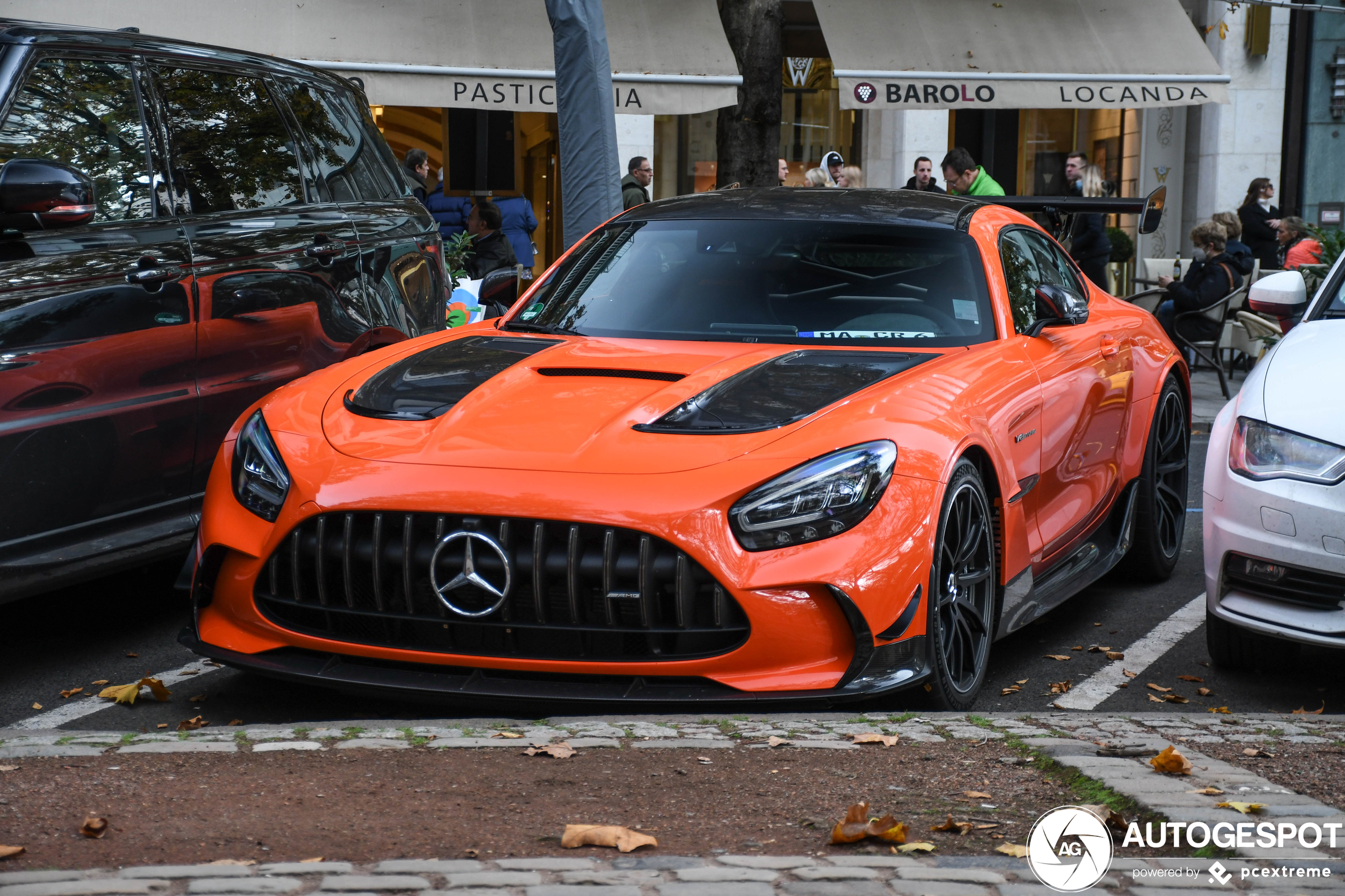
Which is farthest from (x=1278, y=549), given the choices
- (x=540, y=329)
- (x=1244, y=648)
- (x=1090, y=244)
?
(x=1090, y=244)

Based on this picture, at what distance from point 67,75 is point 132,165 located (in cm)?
34

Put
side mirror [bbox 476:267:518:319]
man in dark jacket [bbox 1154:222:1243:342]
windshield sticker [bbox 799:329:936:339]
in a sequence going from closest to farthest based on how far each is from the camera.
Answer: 1. windshield sticker [bbox 799:329:936:339]
2. side mirror [bbox 476:267:518:319]
3. man in dark jacket [bbox 1154:222:1243:342]

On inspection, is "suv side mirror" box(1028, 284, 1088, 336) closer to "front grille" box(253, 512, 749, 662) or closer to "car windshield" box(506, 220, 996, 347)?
"car windshield" box(506, 220, 996, 347)

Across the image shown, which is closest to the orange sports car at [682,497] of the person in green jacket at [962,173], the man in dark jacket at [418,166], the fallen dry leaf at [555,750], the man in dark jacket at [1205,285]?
the fallen dry leaf at [555,750]

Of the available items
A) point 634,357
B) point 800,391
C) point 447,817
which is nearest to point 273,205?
point 634,357

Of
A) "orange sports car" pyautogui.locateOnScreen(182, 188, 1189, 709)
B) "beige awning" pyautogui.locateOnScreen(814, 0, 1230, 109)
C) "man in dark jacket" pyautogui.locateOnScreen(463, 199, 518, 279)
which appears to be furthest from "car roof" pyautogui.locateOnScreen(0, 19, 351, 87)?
"beige awning" pyautogui.locateOnScreen(814, 0, 1230, 109)

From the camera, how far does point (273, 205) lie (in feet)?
19.5

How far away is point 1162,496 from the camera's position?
6.70 m

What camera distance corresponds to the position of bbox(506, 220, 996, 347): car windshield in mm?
5324

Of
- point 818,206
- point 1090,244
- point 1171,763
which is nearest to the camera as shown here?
point 1171,763

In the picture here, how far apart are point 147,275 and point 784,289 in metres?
2.11

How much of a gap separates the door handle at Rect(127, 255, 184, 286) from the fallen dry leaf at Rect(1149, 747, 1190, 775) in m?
3.38

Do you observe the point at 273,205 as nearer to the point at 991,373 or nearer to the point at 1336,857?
the point at 991,373

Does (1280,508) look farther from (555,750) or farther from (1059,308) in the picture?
(555,750)
